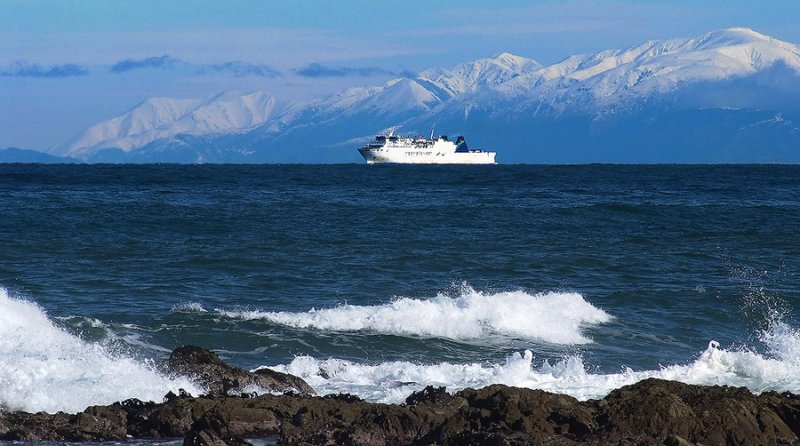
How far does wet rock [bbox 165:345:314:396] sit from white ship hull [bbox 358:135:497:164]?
476ft

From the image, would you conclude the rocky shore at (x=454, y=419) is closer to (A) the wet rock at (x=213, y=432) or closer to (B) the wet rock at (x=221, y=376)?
(A) the wet rock at (x=213, y=432)

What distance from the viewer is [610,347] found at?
19266 millimetres

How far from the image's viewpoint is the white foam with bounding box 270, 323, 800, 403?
1495cm

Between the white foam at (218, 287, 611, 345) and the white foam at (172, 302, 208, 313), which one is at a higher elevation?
the white foam at (172, 302, 208, 313)

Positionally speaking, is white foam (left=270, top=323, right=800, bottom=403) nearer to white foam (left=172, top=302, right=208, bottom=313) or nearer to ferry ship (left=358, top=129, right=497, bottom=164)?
white foam (left=172, top=302, right=208, bottom=313)

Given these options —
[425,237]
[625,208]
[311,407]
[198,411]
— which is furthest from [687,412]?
[625,208]

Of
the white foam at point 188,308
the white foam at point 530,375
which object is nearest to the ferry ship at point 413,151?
the white foam at point 188,308

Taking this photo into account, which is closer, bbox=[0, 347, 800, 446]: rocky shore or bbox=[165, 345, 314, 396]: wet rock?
bbox=[0, 347, 800, 446]: rocky shore

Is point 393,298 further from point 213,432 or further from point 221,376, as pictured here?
point 213,432

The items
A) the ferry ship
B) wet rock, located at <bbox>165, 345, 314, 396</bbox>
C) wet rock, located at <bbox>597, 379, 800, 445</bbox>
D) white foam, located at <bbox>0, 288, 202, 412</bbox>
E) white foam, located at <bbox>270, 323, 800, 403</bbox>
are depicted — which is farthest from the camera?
the ferry ship

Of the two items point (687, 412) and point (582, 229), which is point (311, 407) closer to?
point (687, 412)

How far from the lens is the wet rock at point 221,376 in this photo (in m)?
13.9

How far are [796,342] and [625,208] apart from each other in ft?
87.3

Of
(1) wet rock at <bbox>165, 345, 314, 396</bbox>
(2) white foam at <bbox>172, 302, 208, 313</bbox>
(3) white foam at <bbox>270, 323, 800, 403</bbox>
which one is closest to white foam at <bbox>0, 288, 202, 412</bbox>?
(1) wet rock at <bbox>165, 345, 314, 396</bbox>
